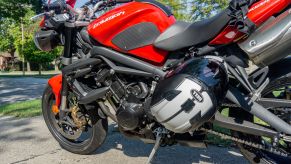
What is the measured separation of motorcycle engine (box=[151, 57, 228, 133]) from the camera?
7.06 feet

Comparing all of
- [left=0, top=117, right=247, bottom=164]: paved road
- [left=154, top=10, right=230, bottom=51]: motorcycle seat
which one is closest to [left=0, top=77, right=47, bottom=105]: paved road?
[left=0, top=117, right=247, bottom=164]: paved road

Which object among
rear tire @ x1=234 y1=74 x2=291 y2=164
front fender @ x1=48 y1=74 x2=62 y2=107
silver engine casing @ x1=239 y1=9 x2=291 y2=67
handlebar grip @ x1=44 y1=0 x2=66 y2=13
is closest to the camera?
→ silver engine casing @ x1=239 y1=9 x2=291 y2=67

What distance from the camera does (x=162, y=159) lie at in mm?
3314

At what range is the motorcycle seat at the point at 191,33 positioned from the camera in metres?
2.21

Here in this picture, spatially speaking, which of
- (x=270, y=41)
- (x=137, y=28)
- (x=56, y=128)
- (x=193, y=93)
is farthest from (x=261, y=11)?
(x=56, y=128)

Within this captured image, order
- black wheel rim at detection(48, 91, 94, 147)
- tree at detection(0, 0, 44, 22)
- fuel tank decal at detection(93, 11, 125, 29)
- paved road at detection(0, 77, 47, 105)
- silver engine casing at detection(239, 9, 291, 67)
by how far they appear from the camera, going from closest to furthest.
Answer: silver engine casing at detection(239, 9, 291, 67) → fuel tank decal at detection(93, 11, 125, 29) → black wheel rim at detection(48, 91, 94, 147) → paved road at detection(0, 77, 47, 105) → tree at detection(0, 0, 44, 22)

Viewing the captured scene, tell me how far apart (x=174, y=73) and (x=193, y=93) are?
0.74ft

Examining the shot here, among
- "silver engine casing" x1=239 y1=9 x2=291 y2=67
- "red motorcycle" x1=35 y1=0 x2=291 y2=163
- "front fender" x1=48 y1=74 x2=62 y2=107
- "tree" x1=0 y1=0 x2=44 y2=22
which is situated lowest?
"tree" x1=0 y1=0 x2=44 y2=22

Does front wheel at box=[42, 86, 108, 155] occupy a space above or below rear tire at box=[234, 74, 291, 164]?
below

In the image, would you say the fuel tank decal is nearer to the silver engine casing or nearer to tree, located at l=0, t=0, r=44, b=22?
the silver engine casing

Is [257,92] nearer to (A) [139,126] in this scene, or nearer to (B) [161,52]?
(B) [161,52]

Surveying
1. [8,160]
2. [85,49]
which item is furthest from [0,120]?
[85,49]

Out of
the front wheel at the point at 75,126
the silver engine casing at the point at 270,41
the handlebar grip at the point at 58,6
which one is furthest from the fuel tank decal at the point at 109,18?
the silver engine casing at the point at 270,41

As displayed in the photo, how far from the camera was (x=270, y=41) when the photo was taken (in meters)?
2.02
